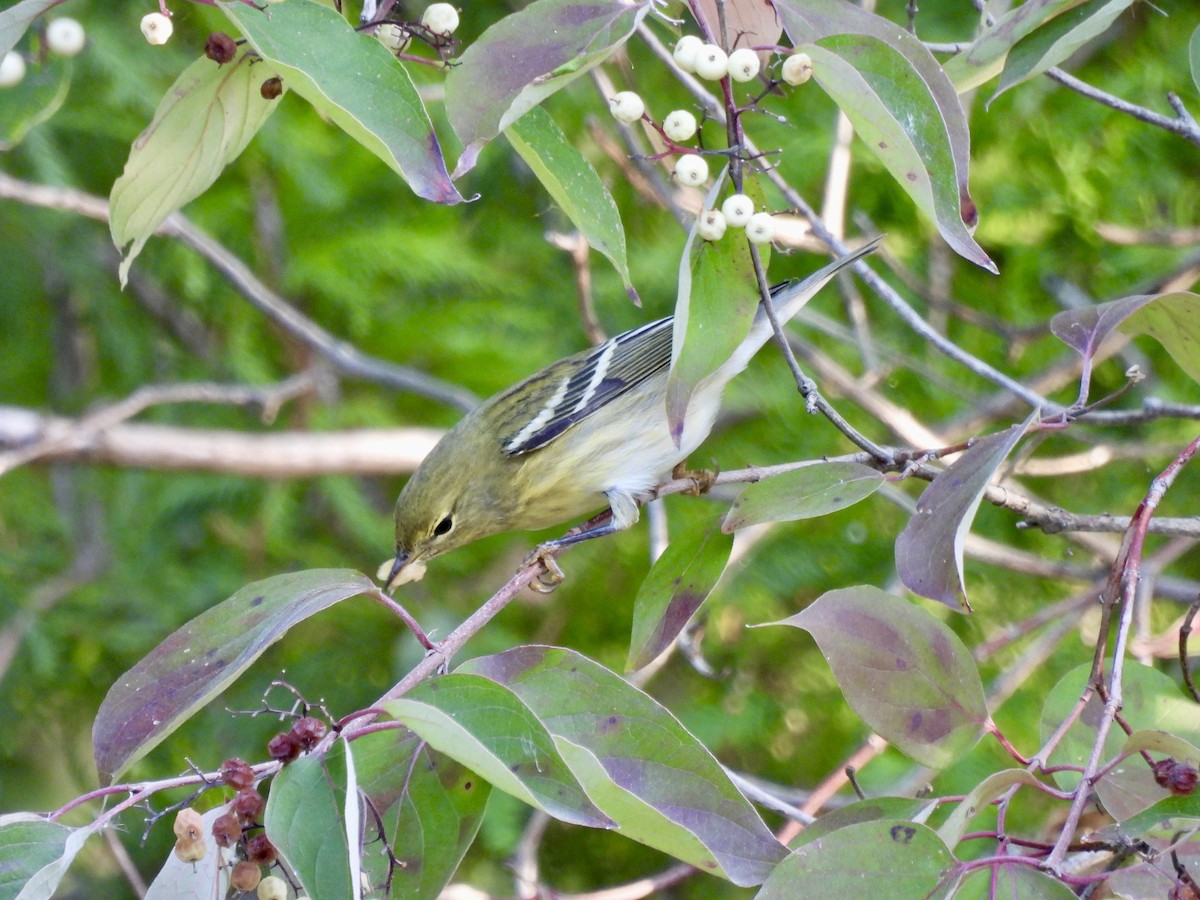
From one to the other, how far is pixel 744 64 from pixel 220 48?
2.07 ft

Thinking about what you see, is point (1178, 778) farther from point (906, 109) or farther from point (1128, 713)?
point (906, 109)

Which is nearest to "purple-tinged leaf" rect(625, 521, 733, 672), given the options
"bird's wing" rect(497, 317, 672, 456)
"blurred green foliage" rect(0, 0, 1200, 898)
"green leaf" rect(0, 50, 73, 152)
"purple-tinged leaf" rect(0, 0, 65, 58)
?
"purple-tinged leaf" rect(0, 0, 65, 58)

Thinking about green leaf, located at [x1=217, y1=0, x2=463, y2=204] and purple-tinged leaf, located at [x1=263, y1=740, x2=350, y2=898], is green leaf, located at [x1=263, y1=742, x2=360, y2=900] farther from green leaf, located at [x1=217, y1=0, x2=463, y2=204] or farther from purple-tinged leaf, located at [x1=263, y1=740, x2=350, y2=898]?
green leaf, located at [x1=217, y1=0, x2=463, y2=204]

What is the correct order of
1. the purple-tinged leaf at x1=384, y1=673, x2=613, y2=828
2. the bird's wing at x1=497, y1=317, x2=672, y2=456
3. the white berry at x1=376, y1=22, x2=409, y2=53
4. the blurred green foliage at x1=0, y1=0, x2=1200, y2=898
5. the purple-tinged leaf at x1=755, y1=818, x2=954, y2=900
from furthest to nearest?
the blurred green foliage at x1=0, y1=0, x2=1200, y2=898 → the bird's wing at x1=497, y1=317, x2=672, y2=456 → the white berry at x1=376, y1=22, x2=409, y2=53 → the purple-tinged leaf at x1=755, y1=818, x2=954, y2=900 → the purple-tinged leaf at x1=384, y1=673, x2=613, y2=828

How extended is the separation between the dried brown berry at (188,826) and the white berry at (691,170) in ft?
2.82

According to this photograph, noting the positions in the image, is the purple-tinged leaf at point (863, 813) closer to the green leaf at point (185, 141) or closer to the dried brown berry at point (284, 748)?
the dried brown berry at point (284, 748)

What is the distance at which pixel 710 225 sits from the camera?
1.39 m

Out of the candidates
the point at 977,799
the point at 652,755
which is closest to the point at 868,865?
the point at 977,799

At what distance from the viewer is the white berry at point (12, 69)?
1.84 meters

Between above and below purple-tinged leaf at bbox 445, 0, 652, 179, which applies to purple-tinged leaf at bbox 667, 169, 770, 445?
below

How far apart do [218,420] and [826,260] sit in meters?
2.14

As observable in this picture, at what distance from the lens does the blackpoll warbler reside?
8.85 feet

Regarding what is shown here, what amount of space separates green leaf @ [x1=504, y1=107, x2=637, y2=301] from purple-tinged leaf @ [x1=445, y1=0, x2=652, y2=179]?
12cm

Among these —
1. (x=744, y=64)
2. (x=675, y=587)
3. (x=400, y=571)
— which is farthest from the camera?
(x=400, y=571)
